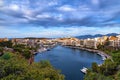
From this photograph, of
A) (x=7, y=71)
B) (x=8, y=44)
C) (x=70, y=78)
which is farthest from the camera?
(x=8, y=44)

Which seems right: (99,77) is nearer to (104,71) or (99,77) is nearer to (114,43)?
(104,71)

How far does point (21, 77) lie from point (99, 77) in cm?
888

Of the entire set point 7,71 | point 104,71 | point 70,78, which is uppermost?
point 7,71

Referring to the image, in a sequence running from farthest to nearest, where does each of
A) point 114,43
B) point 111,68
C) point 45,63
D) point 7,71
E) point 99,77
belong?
point 114,43 < point 111,68 < point 45,63 < point 99,77 < point 7,71

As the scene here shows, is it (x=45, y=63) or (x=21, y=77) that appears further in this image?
(x=45, y=63)

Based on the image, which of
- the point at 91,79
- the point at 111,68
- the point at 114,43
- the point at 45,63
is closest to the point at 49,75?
the point at 91,79

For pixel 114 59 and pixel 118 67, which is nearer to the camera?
pixel 118 67

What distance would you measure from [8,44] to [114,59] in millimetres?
41727

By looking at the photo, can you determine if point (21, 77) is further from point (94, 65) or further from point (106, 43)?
point (106, 43)

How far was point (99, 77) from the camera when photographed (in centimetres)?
1738

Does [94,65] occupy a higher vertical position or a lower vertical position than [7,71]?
lower

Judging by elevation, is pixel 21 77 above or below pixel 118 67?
above

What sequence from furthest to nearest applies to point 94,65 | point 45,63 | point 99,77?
point 94,65
point 45,63
point 99,77

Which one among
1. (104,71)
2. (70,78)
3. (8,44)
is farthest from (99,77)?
(8,44)
